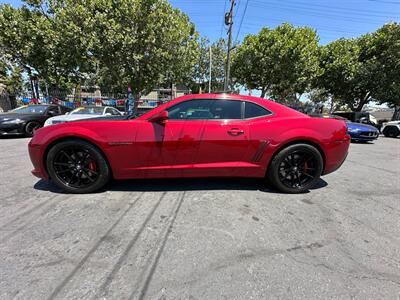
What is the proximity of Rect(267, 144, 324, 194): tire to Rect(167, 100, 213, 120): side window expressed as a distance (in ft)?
4.19

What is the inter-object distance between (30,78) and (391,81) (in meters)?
30.3

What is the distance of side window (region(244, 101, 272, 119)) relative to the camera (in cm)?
315

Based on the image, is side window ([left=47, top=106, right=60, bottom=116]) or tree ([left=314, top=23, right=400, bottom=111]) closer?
side window ([left=47, top=106, right=60, bottom=116])

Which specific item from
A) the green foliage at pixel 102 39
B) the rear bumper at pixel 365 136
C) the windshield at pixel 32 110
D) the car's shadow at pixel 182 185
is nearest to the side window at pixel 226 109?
the car's shadow at pixel 182 185

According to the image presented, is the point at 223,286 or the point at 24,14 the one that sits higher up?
the point at 24,14

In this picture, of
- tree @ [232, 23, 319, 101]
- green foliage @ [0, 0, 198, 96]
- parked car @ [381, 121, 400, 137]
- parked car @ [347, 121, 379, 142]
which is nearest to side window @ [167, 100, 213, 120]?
parked car @ [347, 121, 379, 142]

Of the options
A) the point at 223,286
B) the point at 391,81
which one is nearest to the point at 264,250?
the point at 223,286

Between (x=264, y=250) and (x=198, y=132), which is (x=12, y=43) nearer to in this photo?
(x=198, y=132)

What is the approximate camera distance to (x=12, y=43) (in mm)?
15523

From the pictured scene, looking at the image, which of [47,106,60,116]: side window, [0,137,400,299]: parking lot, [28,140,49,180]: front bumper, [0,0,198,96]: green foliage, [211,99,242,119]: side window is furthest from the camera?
[0,0,198,96]: green foliage

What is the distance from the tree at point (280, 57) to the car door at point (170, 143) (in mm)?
17301

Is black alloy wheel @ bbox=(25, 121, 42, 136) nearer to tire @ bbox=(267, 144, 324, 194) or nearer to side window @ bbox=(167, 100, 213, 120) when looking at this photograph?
side window @ bbox=(167, 100, 213, 120)

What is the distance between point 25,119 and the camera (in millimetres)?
8227

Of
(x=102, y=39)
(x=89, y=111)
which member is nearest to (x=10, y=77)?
(x=102, y=39)
